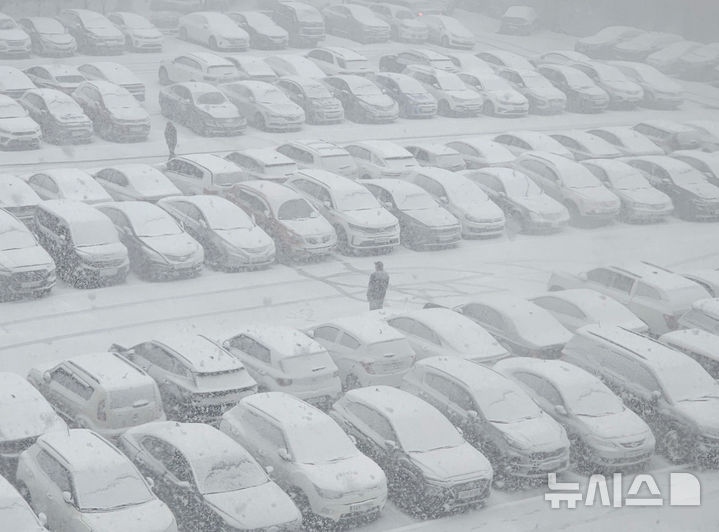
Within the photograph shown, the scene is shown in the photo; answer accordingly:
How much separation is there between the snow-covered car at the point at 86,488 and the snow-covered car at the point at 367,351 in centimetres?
519

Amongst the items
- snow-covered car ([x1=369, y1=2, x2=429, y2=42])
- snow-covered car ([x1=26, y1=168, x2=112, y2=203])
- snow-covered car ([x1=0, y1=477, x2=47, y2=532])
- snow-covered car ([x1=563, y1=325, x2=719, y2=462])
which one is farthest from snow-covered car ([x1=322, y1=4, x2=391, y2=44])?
snow-covered car ([x1=0, y1=477, x2=47, y2=532])

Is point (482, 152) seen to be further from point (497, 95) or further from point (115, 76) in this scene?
point (115, 76)

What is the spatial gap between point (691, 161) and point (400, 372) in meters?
17.2

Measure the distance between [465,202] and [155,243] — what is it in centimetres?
819

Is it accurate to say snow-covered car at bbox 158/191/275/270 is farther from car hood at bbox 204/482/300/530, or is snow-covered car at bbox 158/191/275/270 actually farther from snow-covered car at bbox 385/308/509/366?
car hood at bbox 204/482/300/530

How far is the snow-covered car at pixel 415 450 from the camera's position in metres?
14.9

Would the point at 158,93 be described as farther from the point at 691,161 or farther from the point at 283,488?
the point at 283,488

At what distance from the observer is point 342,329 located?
739 inches

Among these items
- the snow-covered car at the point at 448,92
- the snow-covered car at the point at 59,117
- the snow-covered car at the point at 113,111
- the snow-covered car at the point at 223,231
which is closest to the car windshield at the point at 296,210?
the snow-covered car at the point at 223,231

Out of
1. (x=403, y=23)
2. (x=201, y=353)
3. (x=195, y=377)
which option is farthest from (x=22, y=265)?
(x=403, y=23)

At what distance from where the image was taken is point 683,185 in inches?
1198

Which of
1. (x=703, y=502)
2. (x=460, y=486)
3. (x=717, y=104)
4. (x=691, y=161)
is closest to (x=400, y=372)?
(x=460, y=486)

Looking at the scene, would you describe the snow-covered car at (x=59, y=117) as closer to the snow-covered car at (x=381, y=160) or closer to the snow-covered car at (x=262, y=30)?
the snow-covered car at (x=381, y=160)

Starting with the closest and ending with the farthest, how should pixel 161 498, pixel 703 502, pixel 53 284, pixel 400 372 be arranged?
pixel 161 498, pixel 703 502, pixel 400 372, pixel 53 284
